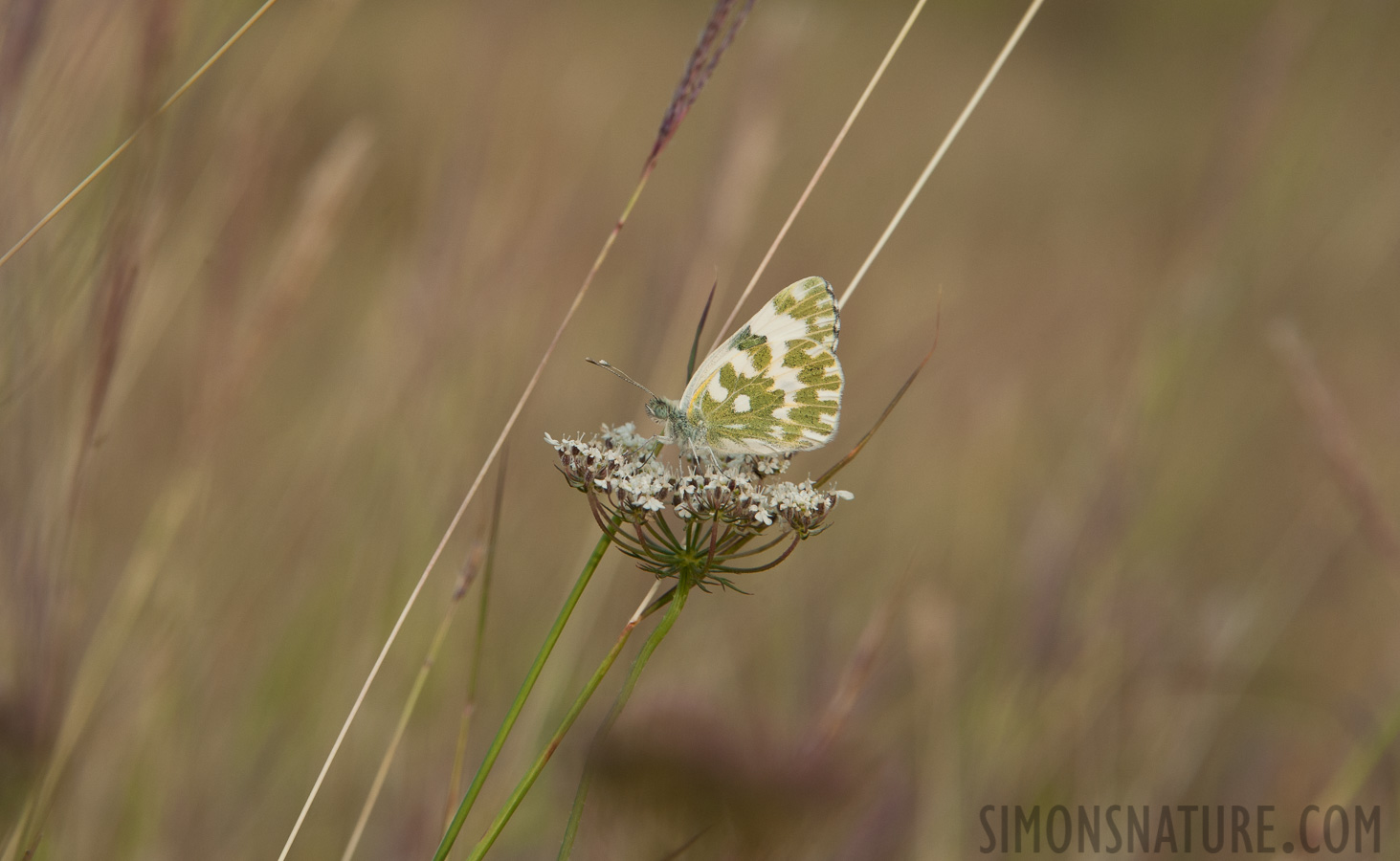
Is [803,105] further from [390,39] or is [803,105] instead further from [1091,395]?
[1091,395]

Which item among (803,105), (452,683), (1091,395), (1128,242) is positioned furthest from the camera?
(803,105)

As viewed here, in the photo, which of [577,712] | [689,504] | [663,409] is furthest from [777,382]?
[577,712]

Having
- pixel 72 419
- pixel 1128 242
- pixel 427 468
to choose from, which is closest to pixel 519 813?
pixel 427 468

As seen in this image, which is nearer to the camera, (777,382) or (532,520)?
(777,382)

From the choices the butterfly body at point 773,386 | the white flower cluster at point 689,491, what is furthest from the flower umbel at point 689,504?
the butterfly body at point 773,386

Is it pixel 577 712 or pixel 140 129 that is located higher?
pixel 140 129

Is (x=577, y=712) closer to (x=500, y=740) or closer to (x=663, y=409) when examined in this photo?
(x=500, y=740)

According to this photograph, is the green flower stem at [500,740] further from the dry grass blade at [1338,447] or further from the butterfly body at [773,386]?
the dry grass blade at [1338,447]
